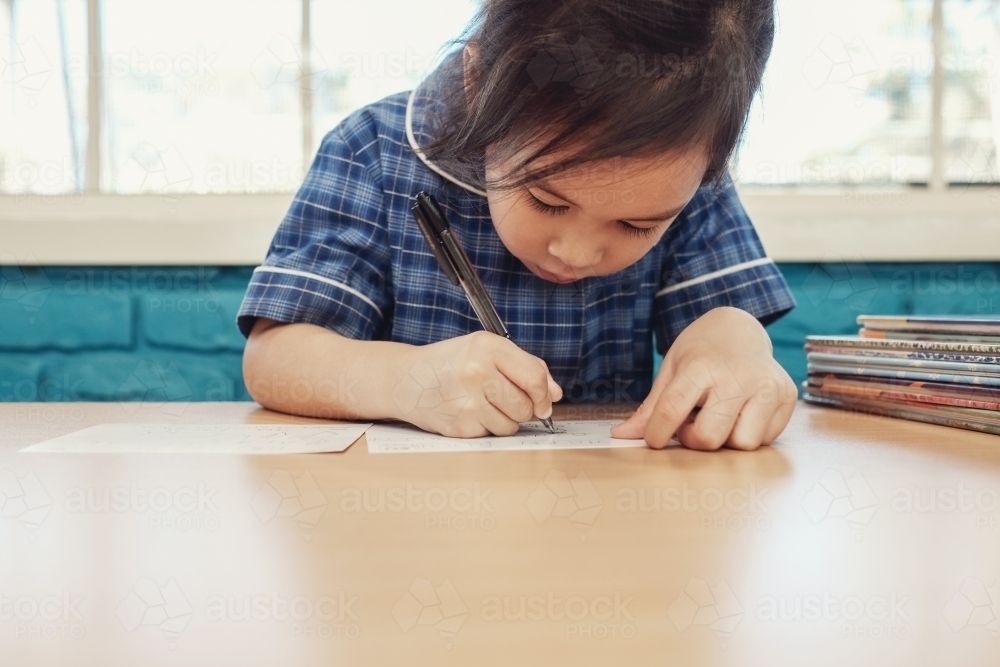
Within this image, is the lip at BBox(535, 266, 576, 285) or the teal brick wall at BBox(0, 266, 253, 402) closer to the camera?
the lip at BBox(535, 266, 576, 285)

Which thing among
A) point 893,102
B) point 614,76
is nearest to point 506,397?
point 614,76

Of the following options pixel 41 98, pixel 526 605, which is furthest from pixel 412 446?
pixel 41 98

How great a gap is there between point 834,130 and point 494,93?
95 cm

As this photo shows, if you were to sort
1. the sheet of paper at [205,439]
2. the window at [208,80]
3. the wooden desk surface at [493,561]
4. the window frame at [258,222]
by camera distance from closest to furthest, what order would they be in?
the wooden desk surface at [493,561] < the sheet of paper at [205,439] < the window frame at [258,222] < the window at [208,80]

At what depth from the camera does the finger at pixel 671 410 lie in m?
0.59

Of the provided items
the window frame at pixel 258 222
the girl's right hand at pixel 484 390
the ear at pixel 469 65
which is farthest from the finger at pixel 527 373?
the window frame at pixel 258 222

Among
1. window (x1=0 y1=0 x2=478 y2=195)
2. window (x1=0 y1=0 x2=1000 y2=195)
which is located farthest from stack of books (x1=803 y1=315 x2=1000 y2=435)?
window (x1=0 y1=0 x2=478 y2=195)

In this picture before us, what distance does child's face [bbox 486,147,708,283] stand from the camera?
62 cm

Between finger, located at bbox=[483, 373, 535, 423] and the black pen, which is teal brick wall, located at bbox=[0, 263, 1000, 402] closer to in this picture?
the black pen

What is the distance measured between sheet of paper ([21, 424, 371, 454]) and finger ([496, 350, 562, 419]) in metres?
0.12

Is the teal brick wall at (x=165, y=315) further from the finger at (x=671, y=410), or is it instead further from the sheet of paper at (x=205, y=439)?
the finger at (x=671, y=410)

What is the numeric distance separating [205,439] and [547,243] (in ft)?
0.97

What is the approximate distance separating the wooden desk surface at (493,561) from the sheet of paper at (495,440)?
1.7 inches

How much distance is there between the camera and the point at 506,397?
63cm
